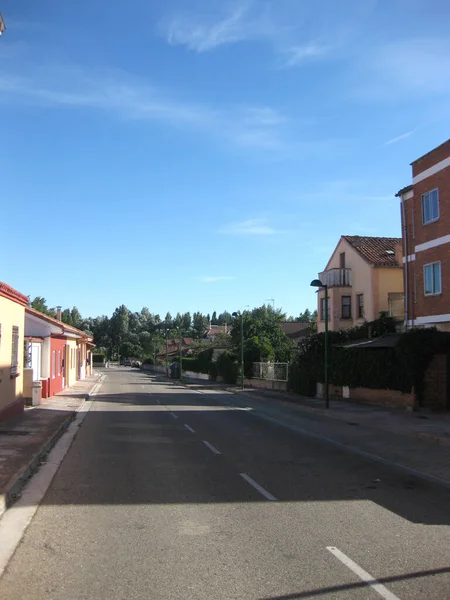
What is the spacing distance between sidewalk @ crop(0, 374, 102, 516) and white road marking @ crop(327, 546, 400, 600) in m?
4.17

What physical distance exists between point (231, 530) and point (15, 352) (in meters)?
14.6

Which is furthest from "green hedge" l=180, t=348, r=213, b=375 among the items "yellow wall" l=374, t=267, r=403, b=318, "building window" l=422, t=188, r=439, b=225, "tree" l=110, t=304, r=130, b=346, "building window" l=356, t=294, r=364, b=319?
"tree" l=110, t=304, r=130, b=346

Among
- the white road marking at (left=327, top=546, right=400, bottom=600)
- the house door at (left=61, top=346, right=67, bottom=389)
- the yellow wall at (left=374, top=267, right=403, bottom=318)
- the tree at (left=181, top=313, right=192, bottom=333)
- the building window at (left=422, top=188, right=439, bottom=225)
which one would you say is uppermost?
the tree at (left=181, top=313, right=192, bottom=333)

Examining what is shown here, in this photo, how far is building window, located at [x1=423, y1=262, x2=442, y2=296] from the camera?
24438mm

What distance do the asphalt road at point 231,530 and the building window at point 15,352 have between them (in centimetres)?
743

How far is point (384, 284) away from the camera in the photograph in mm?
38719

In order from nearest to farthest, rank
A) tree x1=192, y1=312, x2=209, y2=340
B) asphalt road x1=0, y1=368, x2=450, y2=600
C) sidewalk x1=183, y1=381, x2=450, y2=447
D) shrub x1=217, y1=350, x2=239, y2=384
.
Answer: asphalt road x1=0, y1=368, x2=450, y2=600
sidewalk x1=183, y1=381, x2=450, y2=447
shrub x1=217, y1=350, x2=239, y2=384
tree x1=192, y1=312, x2=209, y2=340

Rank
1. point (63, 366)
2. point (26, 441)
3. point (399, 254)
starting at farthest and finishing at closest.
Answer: point (399, 254), point (63, 366), point (26, 441)

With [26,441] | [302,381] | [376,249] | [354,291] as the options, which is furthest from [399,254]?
[26,441]

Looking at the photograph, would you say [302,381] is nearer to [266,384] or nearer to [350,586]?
[266,384]

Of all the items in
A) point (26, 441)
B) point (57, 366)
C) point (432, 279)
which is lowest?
point (26, 441)

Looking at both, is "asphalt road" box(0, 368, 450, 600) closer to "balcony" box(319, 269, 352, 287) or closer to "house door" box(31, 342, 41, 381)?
"house door" box(31, 342, 41, 381)

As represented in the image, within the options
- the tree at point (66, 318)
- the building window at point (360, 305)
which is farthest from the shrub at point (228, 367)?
the tree at point (66, 318)

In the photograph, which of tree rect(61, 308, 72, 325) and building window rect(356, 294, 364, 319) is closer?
building window rect(356, 294, 364, 319)
